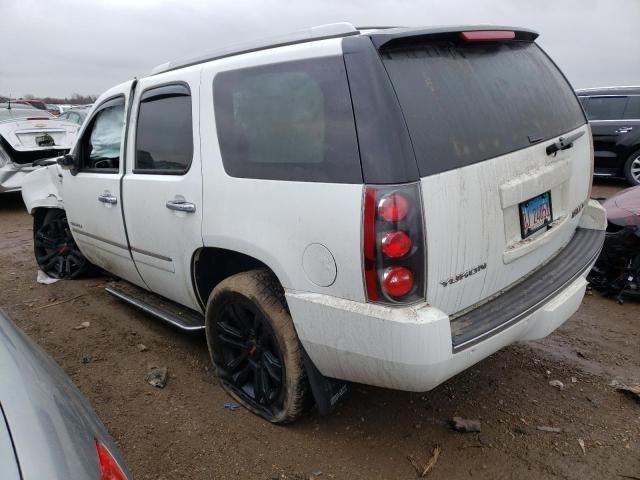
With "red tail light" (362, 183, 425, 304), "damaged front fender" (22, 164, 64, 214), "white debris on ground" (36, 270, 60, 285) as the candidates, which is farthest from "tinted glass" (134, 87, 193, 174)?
"white debris on ground" (36, 270, 60, 285)

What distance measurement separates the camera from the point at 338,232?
201 cm

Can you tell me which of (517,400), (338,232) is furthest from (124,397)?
(517,400)

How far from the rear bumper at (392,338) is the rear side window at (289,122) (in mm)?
537

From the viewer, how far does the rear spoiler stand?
2.04 metres

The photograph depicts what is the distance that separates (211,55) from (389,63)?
1.23 metres

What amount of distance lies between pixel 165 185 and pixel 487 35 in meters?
1.87

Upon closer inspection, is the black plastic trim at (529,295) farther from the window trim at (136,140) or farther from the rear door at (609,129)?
the rear door at (609,129)

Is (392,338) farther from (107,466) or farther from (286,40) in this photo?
(286,40)

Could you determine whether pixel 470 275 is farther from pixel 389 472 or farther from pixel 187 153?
pixel 187 153

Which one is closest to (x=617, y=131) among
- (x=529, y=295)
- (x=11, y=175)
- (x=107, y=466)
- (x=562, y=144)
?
(x=562, y=144)

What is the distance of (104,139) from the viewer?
3807 mm

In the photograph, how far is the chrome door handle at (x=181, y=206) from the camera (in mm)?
2727

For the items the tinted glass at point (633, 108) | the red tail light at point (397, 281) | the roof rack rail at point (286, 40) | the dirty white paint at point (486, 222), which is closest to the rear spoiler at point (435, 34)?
the roof rack rail at point (286, 40)

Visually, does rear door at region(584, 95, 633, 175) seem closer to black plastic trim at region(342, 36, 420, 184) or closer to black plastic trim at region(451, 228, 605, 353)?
black plastic trim at region(451, 228, 605, 353)
